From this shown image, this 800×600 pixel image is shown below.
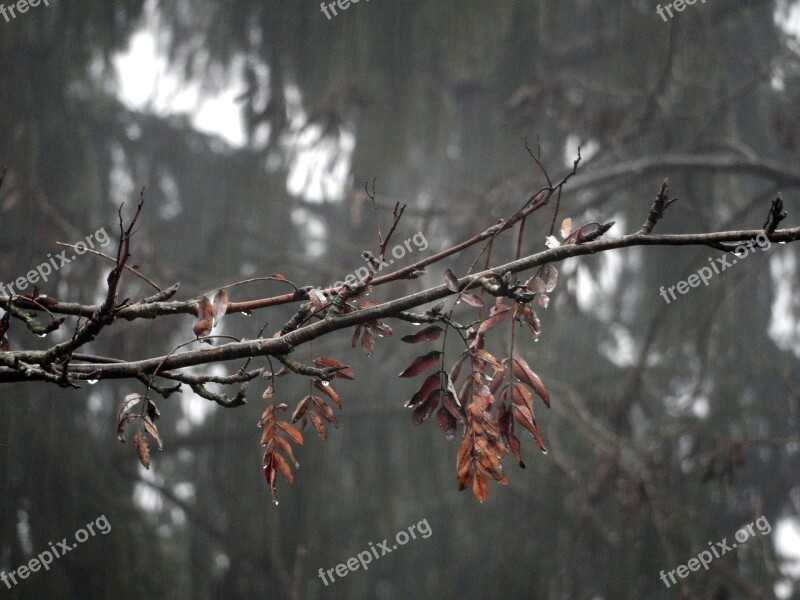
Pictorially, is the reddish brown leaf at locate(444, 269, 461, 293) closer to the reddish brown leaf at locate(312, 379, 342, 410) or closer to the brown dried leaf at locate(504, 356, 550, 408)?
the brown dried leaf at locate(504, 356, 550, 408)

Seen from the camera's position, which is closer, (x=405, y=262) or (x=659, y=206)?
(x=659, y=206)

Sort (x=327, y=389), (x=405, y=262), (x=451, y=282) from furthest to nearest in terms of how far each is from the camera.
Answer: (x=405, y=262) < (x=327, y=389) < (x=451, y=282)

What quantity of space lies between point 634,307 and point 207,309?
6160 mm

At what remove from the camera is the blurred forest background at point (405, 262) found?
410cm

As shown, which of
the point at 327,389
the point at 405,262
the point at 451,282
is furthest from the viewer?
the point at 405,262

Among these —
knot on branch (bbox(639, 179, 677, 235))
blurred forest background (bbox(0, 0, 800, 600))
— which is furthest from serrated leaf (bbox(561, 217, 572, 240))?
blurred forest background (bbox(0, 0, 800, 600))

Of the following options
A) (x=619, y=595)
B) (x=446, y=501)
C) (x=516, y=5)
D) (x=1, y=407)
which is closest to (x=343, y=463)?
(x=446, y=501)

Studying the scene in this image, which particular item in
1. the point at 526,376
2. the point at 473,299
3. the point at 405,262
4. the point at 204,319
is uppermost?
the point at 405,262

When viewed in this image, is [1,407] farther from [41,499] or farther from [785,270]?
[785,270]

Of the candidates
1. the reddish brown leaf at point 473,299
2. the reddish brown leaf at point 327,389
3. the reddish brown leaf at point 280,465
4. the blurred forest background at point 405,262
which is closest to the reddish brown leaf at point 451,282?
the reddish brown leaf at point 473,299

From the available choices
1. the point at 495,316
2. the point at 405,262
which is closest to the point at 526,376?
the point at 495,316

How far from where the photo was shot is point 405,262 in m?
4.34

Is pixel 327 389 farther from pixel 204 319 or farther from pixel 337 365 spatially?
pixel 204 319

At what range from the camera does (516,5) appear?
493 centimetres
